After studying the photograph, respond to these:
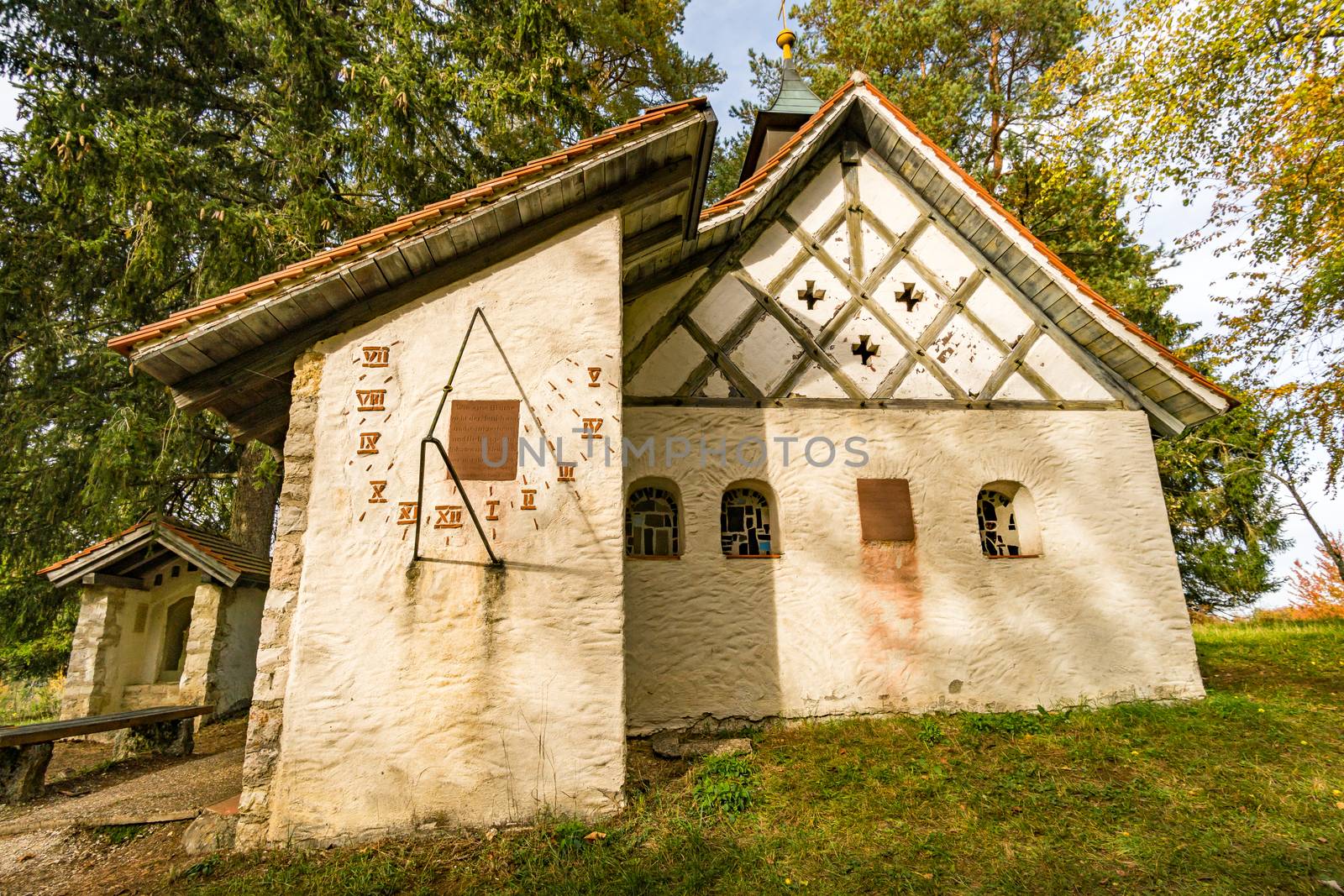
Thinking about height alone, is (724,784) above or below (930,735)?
below

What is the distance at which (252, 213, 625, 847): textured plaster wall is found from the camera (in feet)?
13.5

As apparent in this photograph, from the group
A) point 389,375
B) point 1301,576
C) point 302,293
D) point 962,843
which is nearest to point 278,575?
point 389,375

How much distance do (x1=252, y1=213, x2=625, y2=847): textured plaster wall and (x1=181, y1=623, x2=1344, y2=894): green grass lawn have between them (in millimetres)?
327

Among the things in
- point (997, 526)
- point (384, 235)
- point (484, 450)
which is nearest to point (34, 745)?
point (484, 450)

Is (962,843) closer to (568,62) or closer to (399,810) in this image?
(399,810)

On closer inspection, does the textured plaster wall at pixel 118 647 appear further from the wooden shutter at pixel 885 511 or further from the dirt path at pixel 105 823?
the wooden shutter at pixel 885 511

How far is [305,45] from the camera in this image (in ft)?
29.7

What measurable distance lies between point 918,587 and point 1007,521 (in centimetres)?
138

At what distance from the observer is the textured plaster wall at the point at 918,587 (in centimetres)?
581

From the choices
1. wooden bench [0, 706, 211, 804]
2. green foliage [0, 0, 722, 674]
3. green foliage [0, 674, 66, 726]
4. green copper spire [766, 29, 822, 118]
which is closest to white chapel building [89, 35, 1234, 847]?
green copper spire [766, 29, 822, 118]

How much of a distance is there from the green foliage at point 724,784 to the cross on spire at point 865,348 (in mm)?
3926

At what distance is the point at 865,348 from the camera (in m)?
6.82

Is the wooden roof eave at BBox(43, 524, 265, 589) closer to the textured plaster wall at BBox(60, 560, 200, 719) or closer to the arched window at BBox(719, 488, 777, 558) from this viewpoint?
the textured plaster wall at BBox(60, 560, 200, 719)

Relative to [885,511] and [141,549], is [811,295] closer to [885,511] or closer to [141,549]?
[885,511]
